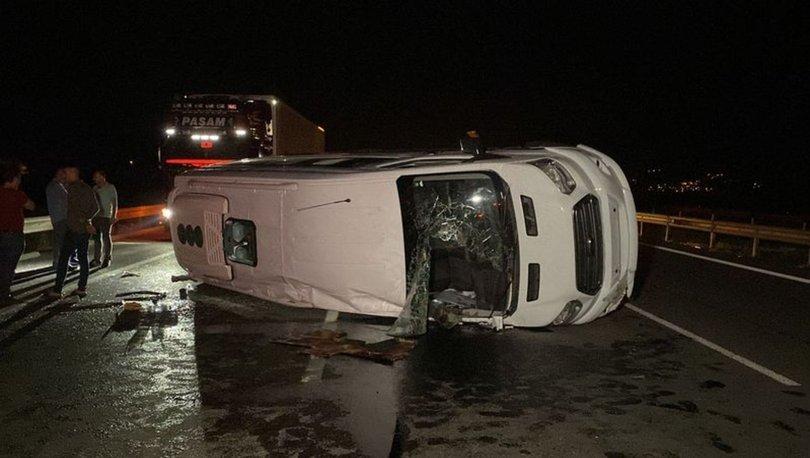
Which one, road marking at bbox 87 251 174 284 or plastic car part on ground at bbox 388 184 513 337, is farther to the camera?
road marking at bbox 87 251 174 284

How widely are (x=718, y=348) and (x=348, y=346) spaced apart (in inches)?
138

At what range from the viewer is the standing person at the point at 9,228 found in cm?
750

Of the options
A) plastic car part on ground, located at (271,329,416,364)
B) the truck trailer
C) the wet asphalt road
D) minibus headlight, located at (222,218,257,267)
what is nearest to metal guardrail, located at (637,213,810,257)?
the wet asphalt road

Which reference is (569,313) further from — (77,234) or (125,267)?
(125,267)

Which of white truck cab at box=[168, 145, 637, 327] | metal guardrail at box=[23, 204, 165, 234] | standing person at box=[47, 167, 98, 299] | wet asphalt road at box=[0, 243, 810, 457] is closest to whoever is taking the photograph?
wet asphalt road at box=[0, 243, 810, 457]

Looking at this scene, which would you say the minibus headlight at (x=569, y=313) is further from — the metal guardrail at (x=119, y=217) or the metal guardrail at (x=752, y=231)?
the metal guardrail at (x=119, y=217)

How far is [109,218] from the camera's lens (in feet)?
36.3

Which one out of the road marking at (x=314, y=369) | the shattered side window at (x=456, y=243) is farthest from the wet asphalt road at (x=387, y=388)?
the shattered side window at (x=456, y=243)

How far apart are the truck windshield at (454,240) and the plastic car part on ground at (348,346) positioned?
508 millimetres

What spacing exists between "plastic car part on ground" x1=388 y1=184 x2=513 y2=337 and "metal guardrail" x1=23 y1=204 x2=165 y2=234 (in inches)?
326

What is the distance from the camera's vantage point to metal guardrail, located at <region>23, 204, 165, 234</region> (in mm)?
12156

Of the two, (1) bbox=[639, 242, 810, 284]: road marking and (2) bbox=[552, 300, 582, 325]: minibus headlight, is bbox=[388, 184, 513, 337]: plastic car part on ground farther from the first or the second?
(1) bbox=[639, 242, 810, 284]: road marking

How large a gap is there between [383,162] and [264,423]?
10.1ft

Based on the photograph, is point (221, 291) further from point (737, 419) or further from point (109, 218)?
point (737, 419)
